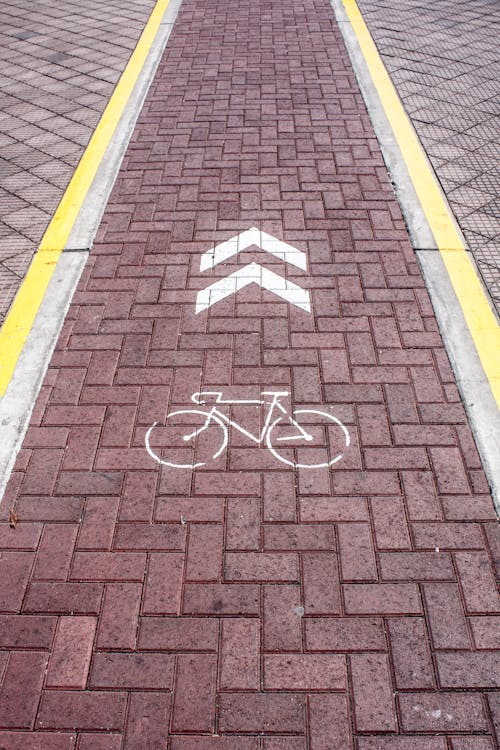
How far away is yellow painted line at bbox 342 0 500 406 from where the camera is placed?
13.0 feet

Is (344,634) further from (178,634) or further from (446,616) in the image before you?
(178,634)

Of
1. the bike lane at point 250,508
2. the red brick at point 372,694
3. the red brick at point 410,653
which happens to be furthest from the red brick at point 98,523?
the red brick at point 410,653

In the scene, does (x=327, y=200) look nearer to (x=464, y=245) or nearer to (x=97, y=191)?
(x=464, y=245)

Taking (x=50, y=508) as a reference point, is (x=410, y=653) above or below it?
→ below

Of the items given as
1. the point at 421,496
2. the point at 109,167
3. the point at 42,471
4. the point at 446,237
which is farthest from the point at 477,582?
the point at 109,167

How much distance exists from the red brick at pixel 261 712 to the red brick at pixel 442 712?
419mm

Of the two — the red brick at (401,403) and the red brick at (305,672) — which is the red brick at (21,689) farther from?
the red brick at (401,403)

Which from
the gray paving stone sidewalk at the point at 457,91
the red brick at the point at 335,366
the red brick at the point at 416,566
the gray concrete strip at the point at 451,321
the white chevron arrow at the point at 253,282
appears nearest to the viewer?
the red brick at the point at 416,566

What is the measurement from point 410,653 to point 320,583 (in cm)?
48

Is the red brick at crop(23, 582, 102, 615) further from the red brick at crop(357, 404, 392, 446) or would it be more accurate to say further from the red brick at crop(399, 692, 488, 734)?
the red brick at crop(357, 404, 392, 446)

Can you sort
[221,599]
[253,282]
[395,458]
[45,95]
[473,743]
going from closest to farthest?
[473,743], [221,599], [395,458], [253,282], [45,95]

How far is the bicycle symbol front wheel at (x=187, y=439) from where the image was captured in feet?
11.0

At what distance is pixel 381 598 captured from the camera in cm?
279

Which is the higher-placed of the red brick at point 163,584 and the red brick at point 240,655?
the red brick at point 163,584
